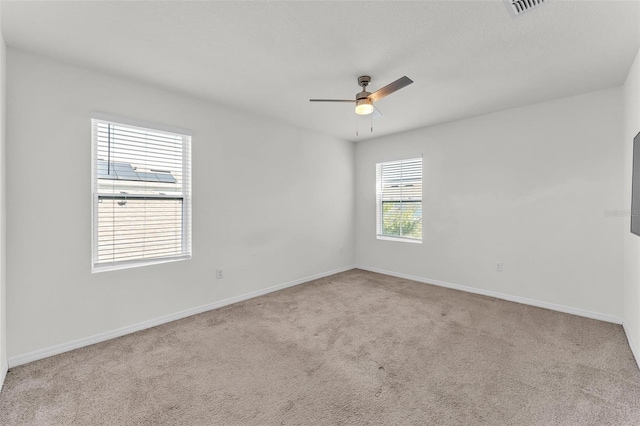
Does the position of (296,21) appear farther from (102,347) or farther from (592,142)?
(592,142)

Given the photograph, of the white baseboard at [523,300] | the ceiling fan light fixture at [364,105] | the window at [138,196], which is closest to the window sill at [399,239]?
the white baseboard at [523,300]

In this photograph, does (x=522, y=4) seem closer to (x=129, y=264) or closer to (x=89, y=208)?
(x=89, y=208)

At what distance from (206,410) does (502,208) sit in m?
4.04

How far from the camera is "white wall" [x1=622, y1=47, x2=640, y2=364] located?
2.38m

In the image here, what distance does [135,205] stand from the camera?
9.70ft

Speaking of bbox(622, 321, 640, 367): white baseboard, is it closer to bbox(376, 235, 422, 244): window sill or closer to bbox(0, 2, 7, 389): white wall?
bbox(376, 235, 422, 244): window sill

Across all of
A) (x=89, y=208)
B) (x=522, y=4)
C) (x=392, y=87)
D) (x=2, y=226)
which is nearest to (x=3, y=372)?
(x=2, y=226)

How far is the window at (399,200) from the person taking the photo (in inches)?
189

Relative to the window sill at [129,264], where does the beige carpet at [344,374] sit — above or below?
below

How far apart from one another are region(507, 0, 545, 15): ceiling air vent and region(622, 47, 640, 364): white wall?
54.8 inches

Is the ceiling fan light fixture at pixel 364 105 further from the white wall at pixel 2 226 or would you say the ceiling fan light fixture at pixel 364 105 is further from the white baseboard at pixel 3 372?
the white baseboard at pixel 3 372

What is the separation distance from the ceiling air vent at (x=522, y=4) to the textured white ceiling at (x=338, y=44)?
5cm

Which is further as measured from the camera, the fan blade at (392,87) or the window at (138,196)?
the window at (138,196)

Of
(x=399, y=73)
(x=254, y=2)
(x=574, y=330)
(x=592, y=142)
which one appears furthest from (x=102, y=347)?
(x=592, y=142)
